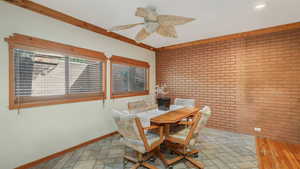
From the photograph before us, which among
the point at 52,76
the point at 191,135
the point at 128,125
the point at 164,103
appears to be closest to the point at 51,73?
the point at 52,76

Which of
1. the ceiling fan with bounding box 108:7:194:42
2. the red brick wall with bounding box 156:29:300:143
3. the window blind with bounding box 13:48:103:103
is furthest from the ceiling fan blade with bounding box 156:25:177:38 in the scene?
the red brick wall with bounding box 156:29:300:143

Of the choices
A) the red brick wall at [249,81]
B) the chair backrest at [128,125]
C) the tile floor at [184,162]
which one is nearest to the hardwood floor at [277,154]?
the tile floor at [184,162]

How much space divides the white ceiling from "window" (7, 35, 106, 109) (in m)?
0.70

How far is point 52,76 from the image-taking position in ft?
8.02

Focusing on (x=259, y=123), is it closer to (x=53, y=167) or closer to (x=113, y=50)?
(x=113, y=50)

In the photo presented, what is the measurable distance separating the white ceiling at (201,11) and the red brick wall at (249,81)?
0.54 metres

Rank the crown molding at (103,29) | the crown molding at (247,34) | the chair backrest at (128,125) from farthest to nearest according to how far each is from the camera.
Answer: the crown molding at (247,34) < the crown molding at (103,29) < the chair backrest at (128,125)

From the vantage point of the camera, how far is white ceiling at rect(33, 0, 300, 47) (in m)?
2.16

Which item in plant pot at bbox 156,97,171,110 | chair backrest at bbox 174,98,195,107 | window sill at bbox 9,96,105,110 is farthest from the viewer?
chair backrest at bbox 174,98,195,107

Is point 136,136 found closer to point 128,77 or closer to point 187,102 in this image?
point 187,102

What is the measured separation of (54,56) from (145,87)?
283cm

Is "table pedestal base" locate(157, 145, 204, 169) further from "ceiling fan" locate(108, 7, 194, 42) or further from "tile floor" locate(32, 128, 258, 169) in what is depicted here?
"ceiling fan" locate(108, 7, 194, 42)

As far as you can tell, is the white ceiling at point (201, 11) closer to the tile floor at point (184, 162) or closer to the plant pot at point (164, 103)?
the plant pot at point (164, 103)

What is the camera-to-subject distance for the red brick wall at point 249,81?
118 inches
